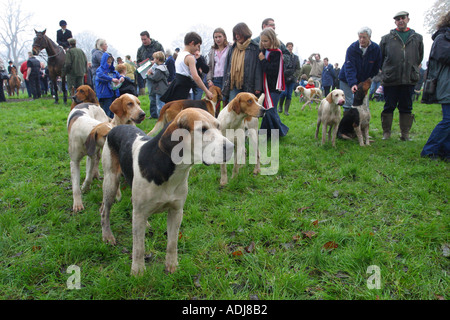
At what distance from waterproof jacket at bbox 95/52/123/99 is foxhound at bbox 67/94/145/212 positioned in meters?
2.44

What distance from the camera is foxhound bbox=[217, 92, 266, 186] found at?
434cm

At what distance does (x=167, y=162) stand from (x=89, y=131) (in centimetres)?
202

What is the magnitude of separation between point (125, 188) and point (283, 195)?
2341 mm

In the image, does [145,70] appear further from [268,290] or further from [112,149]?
[268,290]

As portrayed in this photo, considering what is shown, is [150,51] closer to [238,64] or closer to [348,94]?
[238,64]

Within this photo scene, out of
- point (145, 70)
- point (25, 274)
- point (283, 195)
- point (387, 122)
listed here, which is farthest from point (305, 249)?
point (145, 70)

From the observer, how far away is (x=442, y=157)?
206 inches

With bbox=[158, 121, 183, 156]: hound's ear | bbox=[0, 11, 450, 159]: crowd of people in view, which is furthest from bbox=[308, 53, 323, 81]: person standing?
bbox=[158, 121, 183, 156]: hound's ear

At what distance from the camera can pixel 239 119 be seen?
4.52 m

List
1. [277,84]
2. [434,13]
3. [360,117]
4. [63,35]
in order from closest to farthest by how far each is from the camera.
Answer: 1. [277,84]
2. [360,117]
3. [63,35]
4. [434,13]

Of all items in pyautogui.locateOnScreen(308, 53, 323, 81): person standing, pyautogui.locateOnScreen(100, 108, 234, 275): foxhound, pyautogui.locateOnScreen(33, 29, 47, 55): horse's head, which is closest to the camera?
pyautogui.locateOnScreen(100, 108, 234, 275): foxhound

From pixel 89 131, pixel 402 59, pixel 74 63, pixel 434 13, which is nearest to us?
pixel 89 131

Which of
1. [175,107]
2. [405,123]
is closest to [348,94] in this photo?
[405,123]

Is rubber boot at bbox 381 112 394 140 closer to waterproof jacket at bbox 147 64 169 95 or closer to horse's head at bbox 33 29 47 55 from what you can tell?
waterproof jacket at bbox 147 64 169 95
